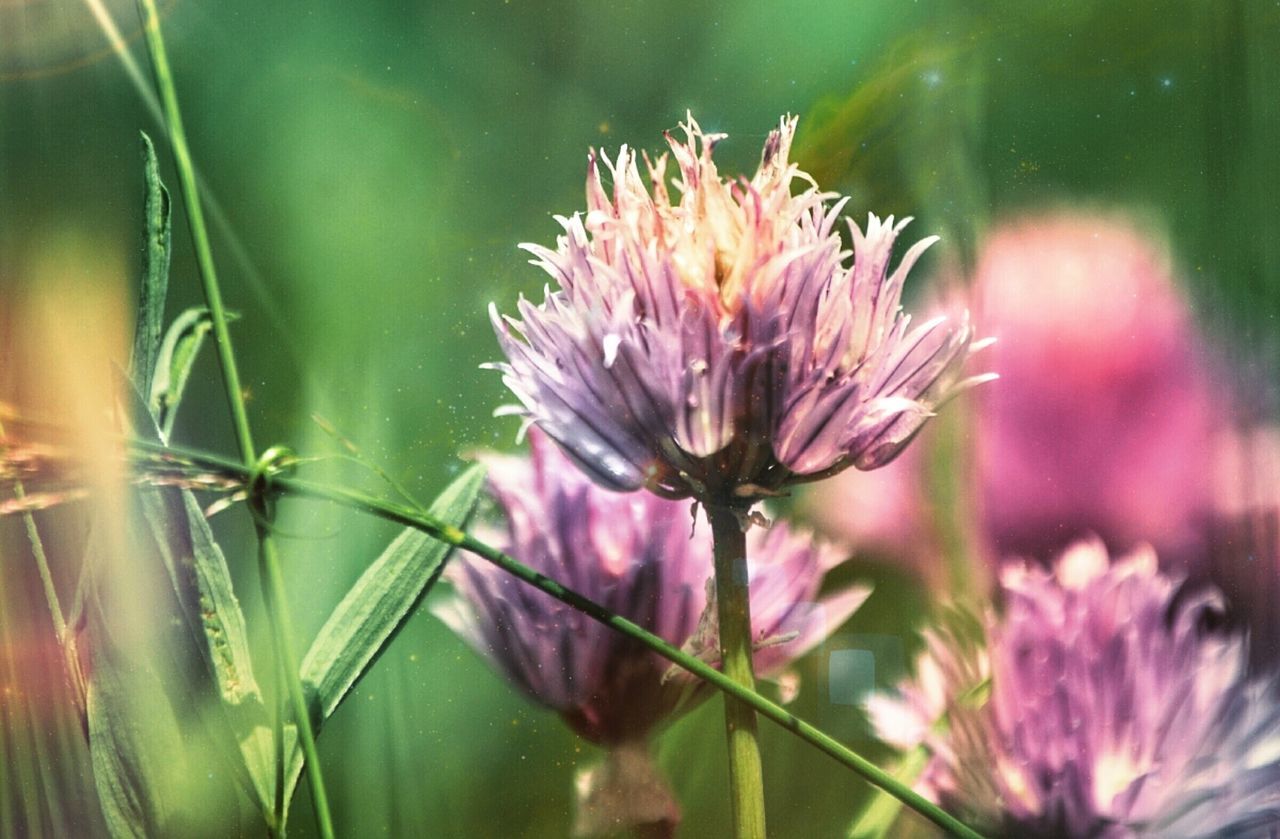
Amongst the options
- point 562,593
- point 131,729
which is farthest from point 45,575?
point 562,593

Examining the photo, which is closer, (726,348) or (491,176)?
(726,348)

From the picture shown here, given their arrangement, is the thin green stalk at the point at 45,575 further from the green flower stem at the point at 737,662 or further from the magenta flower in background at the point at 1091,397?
the magenta flower in background at the point at 1091,397

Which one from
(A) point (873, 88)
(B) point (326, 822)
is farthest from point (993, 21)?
(B) point (326, 822)

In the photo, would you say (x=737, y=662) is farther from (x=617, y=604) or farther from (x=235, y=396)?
(x=235, y=396)

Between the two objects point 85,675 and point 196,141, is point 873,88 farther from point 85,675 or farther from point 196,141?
point 85,675

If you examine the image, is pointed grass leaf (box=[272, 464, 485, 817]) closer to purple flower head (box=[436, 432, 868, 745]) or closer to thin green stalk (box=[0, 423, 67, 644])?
purple flower head (box=[436, 432, 868, 745])

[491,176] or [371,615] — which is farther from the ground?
[491,176]

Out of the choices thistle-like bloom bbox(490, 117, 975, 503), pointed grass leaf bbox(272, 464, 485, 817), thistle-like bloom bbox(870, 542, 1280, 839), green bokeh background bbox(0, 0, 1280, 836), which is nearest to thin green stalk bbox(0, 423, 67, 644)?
green bokeh background bbox(0, 0, 1280, 836)
